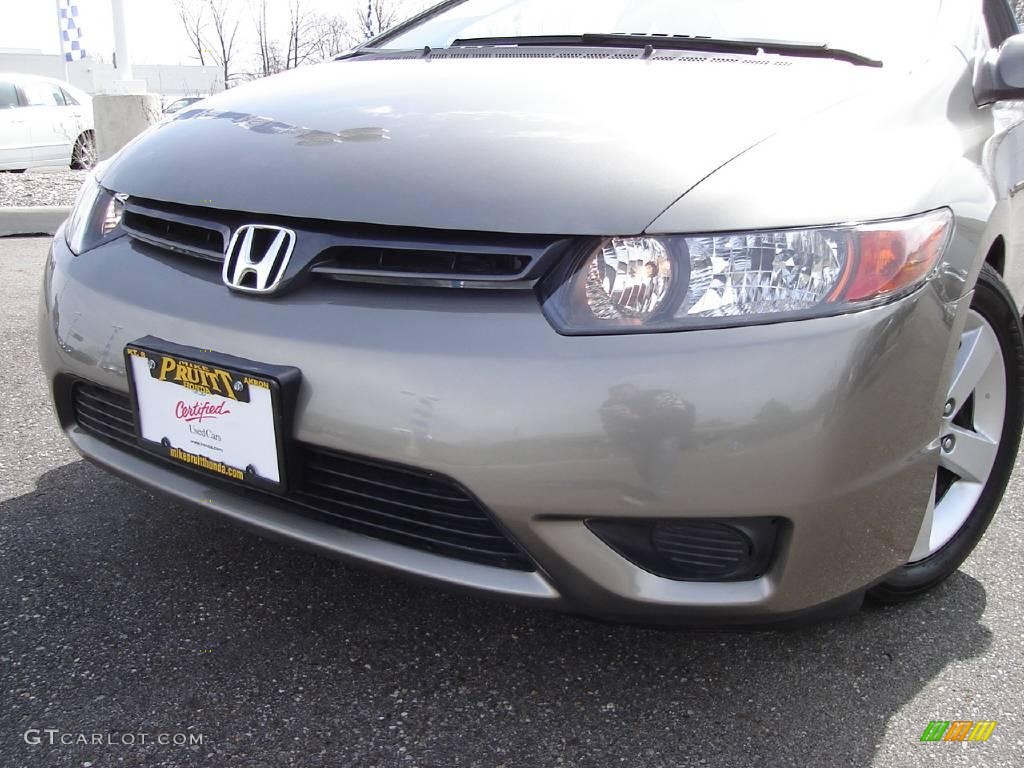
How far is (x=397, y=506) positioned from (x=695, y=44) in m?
1.21

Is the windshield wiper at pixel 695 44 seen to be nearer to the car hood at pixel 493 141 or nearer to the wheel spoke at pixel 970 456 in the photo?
the car hood at pixel 493 141

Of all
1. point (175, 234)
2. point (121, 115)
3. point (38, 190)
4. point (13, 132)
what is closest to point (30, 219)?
point (38, 190)

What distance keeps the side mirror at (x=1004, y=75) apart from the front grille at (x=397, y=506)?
132 centimetres

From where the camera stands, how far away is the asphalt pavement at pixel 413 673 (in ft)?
4.84

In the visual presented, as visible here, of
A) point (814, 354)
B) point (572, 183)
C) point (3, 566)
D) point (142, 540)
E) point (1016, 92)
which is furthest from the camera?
point (142, 540)

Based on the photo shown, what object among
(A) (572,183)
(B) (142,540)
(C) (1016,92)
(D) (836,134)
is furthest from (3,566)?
(C) (1016,92)

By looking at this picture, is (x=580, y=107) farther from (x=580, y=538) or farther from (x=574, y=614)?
(x=574, y=614)

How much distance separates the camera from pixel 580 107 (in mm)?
1607

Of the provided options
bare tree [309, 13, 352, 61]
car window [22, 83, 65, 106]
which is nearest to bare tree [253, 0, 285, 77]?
bare tree [309, 13, 352, 61]

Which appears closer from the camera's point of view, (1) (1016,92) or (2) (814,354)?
(2) (814,354)

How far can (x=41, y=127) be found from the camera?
400 inches

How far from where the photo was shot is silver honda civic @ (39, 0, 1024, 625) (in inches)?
50.3

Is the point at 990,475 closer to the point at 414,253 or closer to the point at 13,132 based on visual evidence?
the point at 414,253

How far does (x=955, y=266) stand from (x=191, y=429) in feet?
4.20
